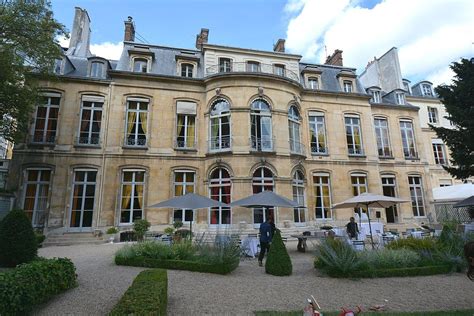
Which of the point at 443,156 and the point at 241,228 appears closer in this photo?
the point at 241,228

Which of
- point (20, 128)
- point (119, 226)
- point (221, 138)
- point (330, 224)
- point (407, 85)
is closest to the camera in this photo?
point (20, 128)

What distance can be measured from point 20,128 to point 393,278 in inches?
601

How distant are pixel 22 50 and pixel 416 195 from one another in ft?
75.6

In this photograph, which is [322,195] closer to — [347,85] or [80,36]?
[347,85]

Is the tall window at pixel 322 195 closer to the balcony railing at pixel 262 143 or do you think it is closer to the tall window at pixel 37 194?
the balcony railing at pixel 262 143

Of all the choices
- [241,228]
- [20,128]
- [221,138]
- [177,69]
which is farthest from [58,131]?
[241,228]

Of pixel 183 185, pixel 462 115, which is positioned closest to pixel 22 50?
pixel 183 185

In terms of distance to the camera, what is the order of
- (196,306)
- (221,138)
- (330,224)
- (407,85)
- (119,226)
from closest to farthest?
(196,306)
(119,226)
(221,138)
(330,224)
(407,85)

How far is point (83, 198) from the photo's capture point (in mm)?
13758

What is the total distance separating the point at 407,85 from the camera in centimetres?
2373

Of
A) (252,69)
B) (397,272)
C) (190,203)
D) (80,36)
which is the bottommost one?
(397,272)

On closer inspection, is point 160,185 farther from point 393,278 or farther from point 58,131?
point 393,278

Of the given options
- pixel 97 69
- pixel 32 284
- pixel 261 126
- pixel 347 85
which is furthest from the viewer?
pixel 347 85

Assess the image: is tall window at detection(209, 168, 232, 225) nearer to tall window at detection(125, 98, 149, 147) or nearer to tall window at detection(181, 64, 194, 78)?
tall window at detection(125, 98, 149, 147)
